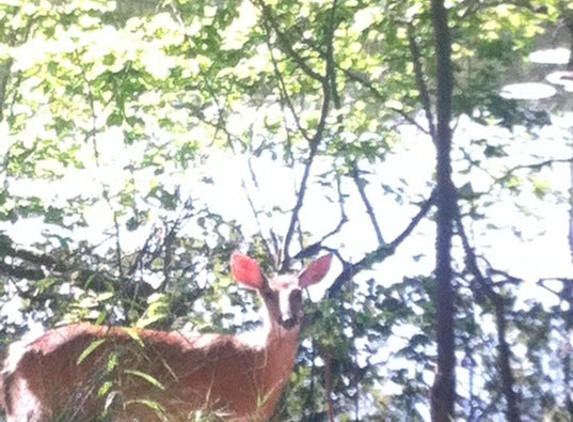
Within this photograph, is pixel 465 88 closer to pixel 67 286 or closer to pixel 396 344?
pixel 396 344

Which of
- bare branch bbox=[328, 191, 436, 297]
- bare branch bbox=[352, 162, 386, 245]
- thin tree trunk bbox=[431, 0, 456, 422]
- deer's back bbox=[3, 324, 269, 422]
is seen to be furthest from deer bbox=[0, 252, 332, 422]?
bare branch bbox=[352, 162, 386, 245]

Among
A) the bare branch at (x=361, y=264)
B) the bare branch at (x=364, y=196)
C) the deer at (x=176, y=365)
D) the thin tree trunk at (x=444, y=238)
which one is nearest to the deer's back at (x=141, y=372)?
the deer at (x=176, y=365)

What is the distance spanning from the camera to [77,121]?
11.8ft

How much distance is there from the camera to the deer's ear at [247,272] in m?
2.76

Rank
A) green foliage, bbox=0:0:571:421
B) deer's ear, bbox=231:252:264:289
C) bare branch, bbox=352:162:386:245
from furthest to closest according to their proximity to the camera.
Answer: bare branch, bbox=352:162:386:245
green foliage, bbox=0:0:571:421
deer's ear, bbox=231:252:264:289

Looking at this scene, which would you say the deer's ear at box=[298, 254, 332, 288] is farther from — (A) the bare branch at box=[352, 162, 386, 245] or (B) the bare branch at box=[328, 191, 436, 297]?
(A) the bare branch at box=[352, 162, 386, 245]

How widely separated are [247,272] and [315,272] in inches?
7.8

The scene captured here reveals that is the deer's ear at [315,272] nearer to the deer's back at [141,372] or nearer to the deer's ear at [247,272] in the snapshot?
the deer's ear at [247,272]

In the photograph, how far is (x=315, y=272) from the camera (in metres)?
2.80

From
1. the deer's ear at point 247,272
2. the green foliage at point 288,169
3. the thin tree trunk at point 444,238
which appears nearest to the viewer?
the thin tree trunk at point 444,238

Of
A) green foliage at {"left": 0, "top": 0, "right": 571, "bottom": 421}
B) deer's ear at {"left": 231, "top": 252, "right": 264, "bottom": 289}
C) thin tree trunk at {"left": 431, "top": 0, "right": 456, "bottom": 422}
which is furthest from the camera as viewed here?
green foliage at {"left": 0, "top": 0, "right": 571, "bottom": 421}

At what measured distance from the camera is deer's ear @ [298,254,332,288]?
2.78 m

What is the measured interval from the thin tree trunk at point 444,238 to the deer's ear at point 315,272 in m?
0.34

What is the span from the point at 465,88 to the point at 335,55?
48 cm
